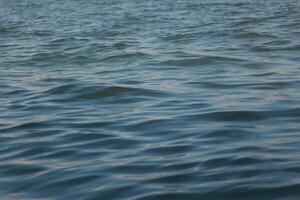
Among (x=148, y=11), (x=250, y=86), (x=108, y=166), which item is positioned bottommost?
(x=148, y=11)

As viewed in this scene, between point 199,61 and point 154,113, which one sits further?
point 199,61

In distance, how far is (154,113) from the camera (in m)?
7.61

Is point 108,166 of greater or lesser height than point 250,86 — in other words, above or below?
above

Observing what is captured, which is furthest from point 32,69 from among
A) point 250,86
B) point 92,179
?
point 92,179

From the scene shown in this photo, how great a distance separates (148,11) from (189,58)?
9774 millimetres

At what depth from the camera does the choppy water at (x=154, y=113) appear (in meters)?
5.13

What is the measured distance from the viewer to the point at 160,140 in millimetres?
6371

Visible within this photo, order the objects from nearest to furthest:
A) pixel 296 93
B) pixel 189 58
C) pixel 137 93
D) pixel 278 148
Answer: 1. pixel 278 148
2. pixel 296 93
3. pixel 137 93
4. pixel 189 58

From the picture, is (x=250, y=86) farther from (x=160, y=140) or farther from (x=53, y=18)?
(x=53, y=18)

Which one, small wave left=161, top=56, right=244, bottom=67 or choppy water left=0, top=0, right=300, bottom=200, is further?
small wave left=161, top=56, right=244, bottom=67

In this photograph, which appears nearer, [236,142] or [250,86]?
[236,142]

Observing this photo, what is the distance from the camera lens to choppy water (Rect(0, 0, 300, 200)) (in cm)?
513

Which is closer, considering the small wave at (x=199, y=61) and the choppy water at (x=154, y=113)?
the choppy water at (x=154, y=113)

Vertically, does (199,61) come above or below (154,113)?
below
